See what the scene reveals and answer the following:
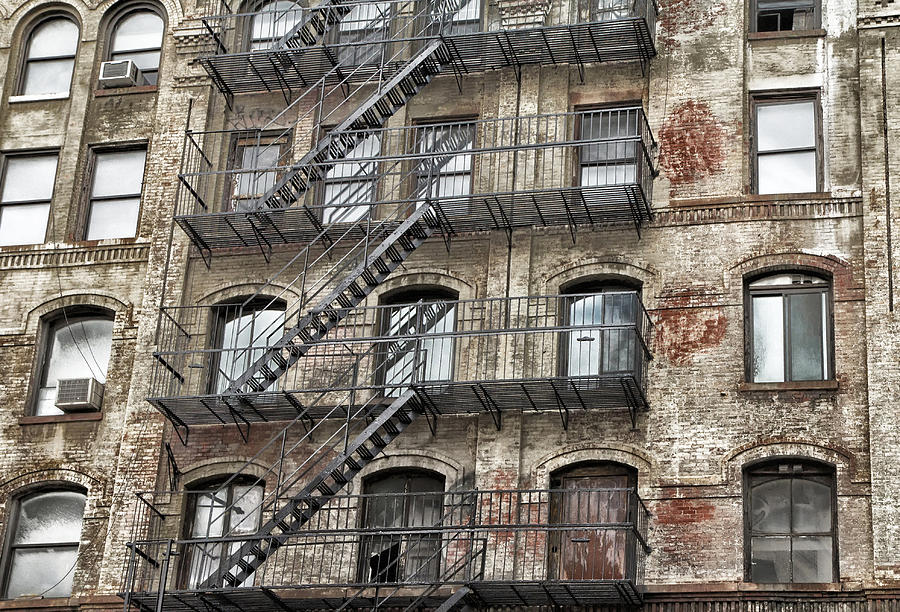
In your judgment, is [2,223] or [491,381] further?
[2,223]

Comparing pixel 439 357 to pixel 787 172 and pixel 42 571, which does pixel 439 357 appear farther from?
pixel 42 571

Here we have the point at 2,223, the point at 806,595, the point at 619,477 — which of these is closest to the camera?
the point at 806,595

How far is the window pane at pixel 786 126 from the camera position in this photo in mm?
30642

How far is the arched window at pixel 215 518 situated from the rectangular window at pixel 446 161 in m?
5.84

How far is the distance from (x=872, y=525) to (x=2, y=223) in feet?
54.0

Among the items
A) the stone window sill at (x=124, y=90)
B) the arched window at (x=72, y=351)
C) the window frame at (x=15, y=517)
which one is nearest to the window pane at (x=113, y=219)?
the arched window at (x=72, y=351)

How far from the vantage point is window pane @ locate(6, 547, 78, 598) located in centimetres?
3022

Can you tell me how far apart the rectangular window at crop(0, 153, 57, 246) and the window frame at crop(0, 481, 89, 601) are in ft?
15.8

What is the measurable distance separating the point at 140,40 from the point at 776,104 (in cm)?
1204

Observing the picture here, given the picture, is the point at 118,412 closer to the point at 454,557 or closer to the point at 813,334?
the point at 454,557

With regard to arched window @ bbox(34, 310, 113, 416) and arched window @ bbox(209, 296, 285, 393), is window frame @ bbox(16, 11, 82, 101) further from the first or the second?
arched window @ bbox(209, 296, 285, 393)

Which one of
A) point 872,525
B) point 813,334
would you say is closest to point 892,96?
A: point 813,334

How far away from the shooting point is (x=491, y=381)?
27.9m

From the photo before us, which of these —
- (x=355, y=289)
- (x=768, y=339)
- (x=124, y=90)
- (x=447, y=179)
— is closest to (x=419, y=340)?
(x=355, y=289)
